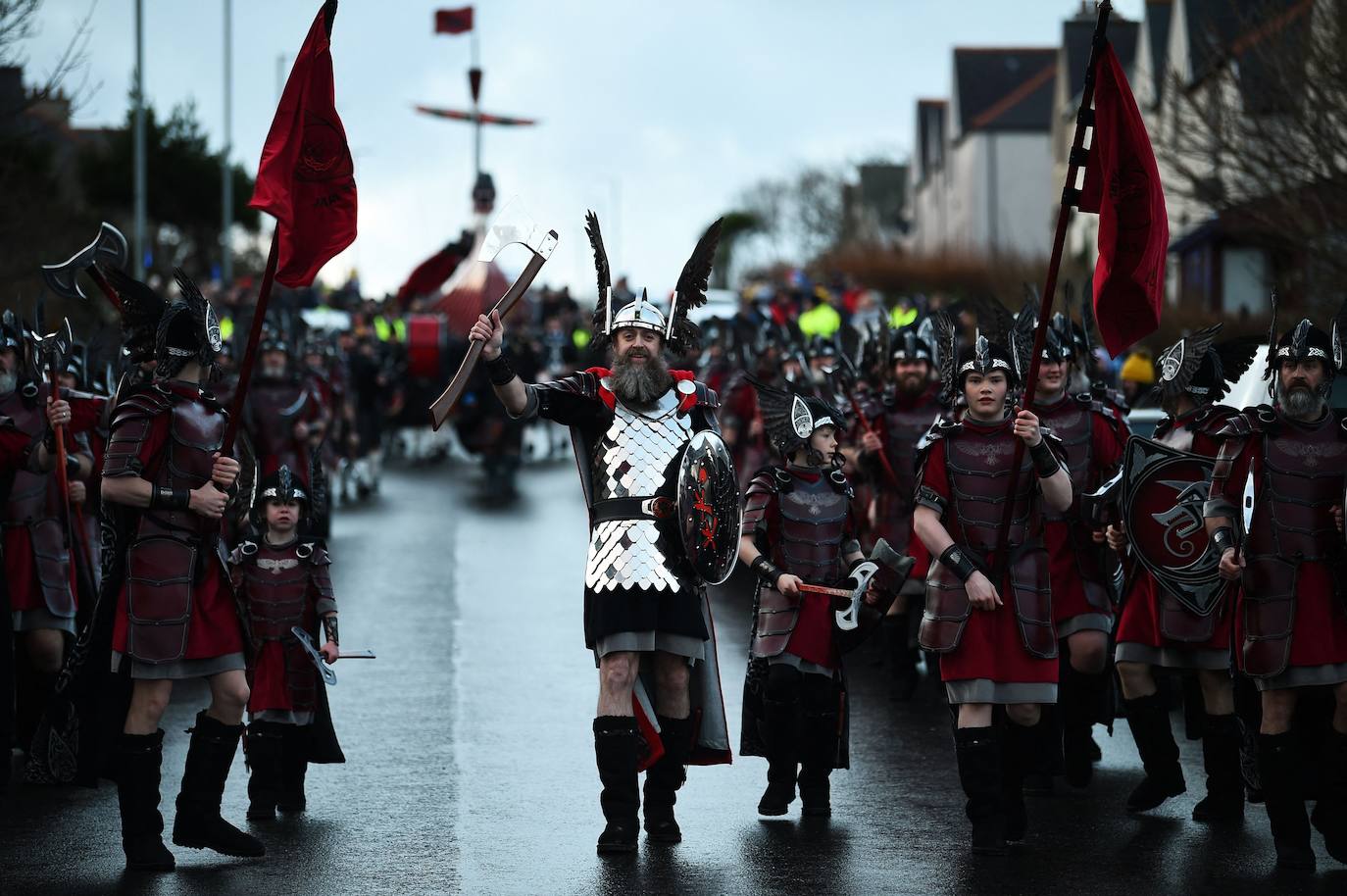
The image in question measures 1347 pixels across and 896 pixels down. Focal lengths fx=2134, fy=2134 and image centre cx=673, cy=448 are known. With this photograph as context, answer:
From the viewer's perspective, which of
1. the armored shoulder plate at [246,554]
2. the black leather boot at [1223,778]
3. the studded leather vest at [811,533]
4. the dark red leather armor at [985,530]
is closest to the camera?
the dark red leather armor at [985,530]

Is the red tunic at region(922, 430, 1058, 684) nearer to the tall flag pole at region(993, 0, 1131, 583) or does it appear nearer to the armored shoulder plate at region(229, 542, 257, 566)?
the tall flag pole at region(993, 0, 1131, 583)

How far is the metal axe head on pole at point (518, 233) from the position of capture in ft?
25.1

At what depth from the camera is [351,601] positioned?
15062mm

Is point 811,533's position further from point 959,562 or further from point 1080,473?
point 1080,473

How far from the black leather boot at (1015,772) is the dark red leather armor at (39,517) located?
165 inches

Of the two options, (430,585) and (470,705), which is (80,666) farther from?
(430,585)

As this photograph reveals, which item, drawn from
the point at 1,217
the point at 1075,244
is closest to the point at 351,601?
the point at 1,217

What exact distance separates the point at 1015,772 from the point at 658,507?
1.70 m

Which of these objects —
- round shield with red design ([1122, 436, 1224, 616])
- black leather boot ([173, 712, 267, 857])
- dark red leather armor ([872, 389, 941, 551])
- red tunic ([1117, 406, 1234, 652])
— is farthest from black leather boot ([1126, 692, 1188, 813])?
dark red leather armor ([872, 389, 941, 551])

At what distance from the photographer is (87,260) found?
8.88m

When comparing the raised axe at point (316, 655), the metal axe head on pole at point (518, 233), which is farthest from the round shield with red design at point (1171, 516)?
the raised axe at point (316, 655)

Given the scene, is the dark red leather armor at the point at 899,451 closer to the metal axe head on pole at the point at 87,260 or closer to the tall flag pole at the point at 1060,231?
the tall flag pole at the point at 1060,231

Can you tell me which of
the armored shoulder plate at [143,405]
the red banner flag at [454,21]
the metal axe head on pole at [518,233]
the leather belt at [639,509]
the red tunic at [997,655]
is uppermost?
the red banner flag at [454,21]

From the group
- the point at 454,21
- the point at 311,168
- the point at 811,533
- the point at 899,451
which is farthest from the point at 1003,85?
the point at 311,168
